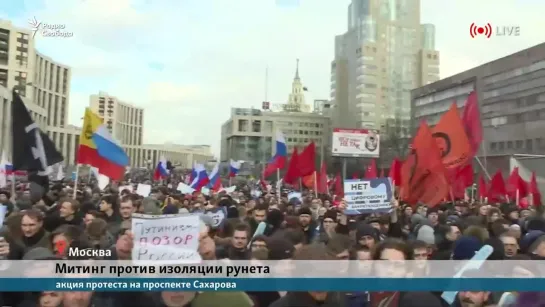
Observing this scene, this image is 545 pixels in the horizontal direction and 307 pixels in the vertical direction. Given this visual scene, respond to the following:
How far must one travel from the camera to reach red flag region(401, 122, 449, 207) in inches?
269

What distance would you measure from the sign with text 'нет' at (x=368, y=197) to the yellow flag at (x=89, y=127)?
3215mm

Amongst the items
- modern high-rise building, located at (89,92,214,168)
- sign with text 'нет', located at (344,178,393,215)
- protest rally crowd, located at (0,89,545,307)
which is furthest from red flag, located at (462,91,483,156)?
modern high-rise building, located at (89,92,214,168)

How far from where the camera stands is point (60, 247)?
159 inches

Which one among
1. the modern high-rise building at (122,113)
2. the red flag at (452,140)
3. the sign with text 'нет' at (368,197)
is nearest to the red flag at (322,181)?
the red flag at (452,140)

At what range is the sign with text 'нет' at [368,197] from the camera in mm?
6816

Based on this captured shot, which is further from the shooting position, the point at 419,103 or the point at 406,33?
the point at 419,103

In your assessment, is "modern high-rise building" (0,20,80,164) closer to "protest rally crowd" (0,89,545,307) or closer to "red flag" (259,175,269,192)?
Answer: "protest rally crowd" (0,89,545,307)

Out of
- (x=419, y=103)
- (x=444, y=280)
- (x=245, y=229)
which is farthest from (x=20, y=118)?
(x=419, y=103)

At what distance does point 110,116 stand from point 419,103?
5904 millimetres

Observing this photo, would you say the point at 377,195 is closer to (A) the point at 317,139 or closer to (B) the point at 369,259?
(A) the point at 317,139

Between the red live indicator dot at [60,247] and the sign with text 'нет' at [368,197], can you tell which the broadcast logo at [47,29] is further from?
the sign with text 'нет' at [368,197]

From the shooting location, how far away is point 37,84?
6.01 meters

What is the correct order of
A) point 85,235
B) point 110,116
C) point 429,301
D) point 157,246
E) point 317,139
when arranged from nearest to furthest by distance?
point 429,301 < point 157,246 < point 85,235 < point 110,116 < point 317,139

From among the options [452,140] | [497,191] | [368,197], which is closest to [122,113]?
[368,197]
